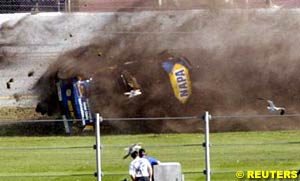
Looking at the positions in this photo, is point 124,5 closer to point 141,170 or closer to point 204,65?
point 204,65

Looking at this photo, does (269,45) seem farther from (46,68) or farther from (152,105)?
(46,68)

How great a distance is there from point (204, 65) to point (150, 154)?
8232 mm

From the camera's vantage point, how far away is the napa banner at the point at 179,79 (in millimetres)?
31812

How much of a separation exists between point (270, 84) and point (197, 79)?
2.13 metres

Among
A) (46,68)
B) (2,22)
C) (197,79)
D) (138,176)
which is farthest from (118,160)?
(2,22)

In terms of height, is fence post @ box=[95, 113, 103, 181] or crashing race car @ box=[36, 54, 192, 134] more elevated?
crashing race car @ box=[36, 54, 192, 134]

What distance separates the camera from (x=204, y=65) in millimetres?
33031

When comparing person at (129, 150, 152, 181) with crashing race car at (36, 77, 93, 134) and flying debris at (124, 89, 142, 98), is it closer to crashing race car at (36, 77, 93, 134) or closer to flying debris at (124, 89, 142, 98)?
crashing race car at (36, 77, 93, 134)

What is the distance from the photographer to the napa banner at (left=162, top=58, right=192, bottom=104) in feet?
104

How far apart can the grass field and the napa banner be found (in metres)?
2.85

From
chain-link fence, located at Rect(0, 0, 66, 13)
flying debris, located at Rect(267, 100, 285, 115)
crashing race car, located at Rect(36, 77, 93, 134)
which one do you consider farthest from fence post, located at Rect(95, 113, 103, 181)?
chain-link fence, located at Rect(0, 0, 66, 13)

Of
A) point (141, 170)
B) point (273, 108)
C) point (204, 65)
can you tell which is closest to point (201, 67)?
point (204, 65)

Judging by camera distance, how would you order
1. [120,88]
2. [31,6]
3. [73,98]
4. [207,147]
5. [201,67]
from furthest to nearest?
[31,6], [201,67], [120,88], [73,98], [207,147]

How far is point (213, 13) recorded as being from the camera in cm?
3528
